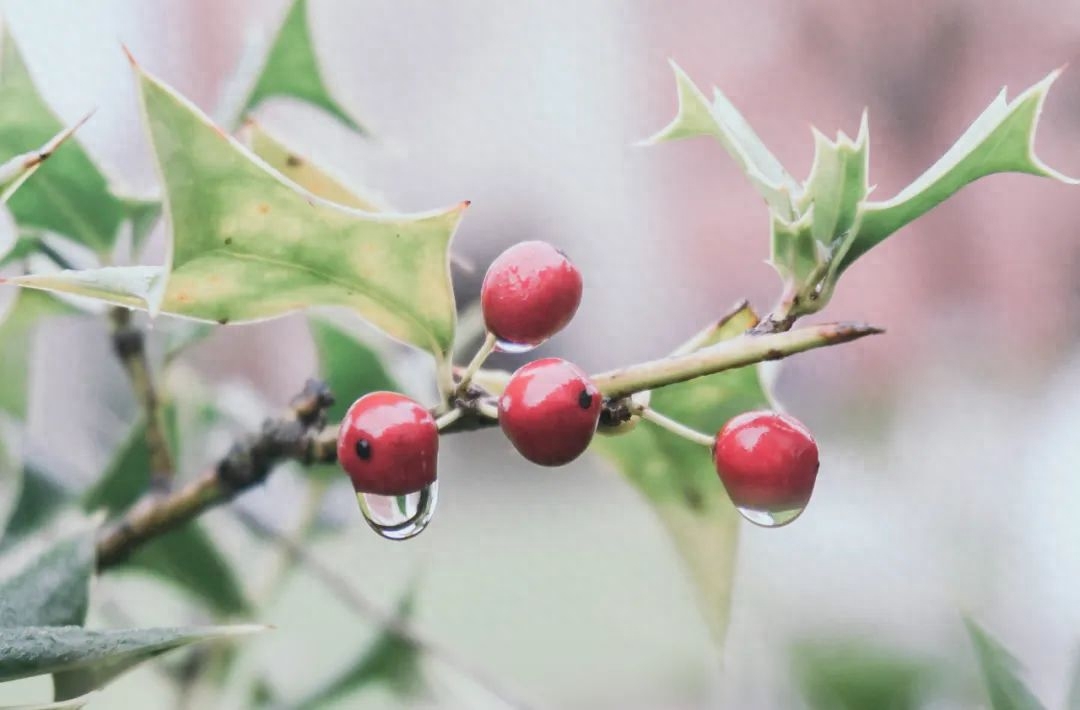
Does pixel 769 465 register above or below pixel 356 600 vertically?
above

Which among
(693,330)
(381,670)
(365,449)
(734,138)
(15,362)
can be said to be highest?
(734,138)

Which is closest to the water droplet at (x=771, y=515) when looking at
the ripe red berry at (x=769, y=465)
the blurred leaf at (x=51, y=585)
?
the ripe red berry at (x=769, y=465)

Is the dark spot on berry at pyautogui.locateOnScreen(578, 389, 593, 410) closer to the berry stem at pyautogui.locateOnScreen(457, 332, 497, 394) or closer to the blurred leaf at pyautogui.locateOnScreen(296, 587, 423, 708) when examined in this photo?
the berry stem at pyautogui.locateOnScreen(457, 332, 497, 394)

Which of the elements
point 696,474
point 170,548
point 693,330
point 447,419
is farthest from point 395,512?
point 693,330

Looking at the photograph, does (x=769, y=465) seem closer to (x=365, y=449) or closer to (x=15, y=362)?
(x=365, y=449)

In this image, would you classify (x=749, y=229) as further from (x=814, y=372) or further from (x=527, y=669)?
(x=527, y=669)

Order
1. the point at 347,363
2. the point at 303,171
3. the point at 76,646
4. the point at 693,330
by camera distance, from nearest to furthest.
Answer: the point at 76,646
the point at 303,171
the point at 347,363
the point at 693,330

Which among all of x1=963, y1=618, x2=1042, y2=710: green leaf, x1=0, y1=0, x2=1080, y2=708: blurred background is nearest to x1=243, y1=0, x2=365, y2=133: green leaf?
x1=0, y1=0, x2=1080, y2=708: blurred background
